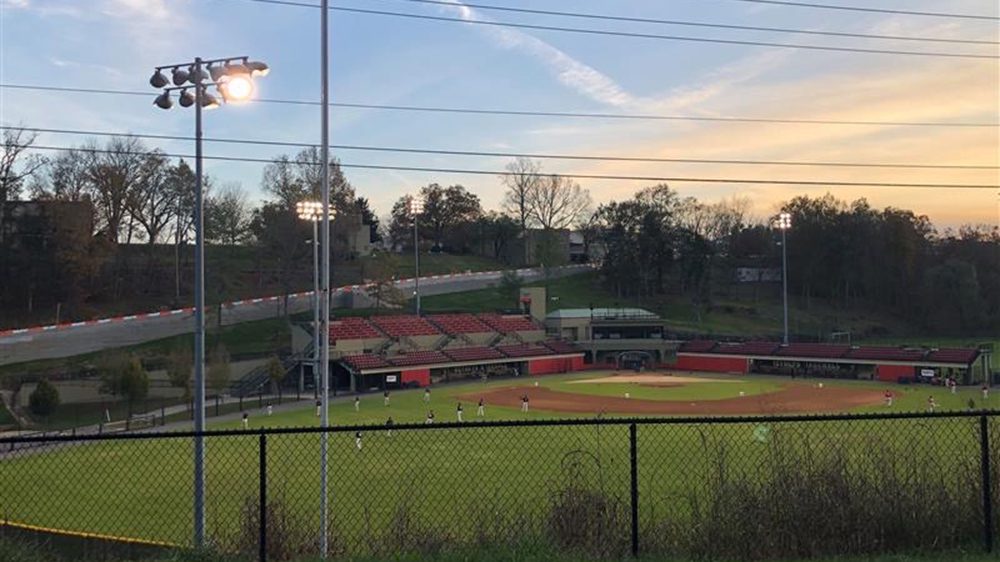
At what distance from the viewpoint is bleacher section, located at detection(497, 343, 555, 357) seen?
70.9 m

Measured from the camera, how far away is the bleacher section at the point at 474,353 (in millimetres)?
67494

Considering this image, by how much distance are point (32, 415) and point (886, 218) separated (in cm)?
10768

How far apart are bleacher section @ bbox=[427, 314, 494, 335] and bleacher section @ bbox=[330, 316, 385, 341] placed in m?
7.85

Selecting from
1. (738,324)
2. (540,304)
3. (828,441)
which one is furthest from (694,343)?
(828,441)

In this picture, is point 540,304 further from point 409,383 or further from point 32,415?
point 32,415

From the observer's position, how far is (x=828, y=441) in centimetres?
1112

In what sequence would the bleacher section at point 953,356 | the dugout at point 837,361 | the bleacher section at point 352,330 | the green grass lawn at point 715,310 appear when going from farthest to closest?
the green grass lawn at point 715,310 → the bleacher section at point 352,330 → the dugout at point 837,361 → the bleacher section at point 953,356

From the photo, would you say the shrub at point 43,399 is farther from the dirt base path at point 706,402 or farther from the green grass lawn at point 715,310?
the green grass lawn at point 715,310

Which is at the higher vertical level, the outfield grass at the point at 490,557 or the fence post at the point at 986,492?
the fence post at the point at 986,492

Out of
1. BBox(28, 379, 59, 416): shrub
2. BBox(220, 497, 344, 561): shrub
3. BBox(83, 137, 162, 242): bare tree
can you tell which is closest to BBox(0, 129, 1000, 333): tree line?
BBox(83, 137, 162, 242): bare tree

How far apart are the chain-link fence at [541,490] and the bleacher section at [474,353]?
28.4 meters

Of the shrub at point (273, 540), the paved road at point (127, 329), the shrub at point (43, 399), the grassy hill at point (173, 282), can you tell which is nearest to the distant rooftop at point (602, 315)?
the paved road at point (127, 329)

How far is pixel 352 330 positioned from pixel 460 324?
12431 mm

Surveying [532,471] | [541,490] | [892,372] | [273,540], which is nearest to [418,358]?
[532,471]
